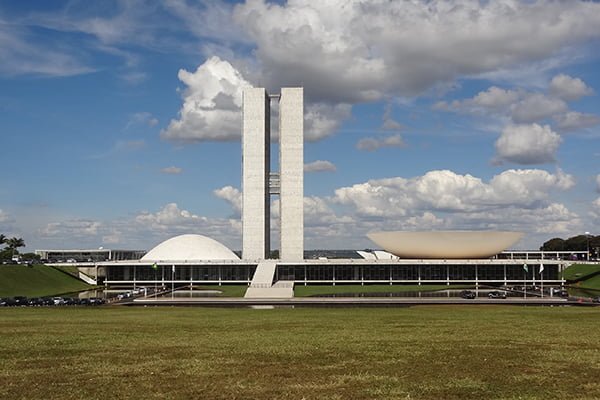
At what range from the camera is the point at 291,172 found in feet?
351

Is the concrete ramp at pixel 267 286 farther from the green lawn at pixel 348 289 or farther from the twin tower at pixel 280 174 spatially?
the twin tower at pixel 280 174

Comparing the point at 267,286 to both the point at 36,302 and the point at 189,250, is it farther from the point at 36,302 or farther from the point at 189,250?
the point at 189,250

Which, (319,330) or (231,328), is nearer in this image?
(319,330)

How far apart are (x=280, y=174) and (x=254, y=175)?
4386mm

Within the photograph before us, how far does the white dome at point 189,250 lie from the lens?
105 meters

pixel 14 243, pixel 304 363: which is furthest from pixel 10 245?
pixel 304 363

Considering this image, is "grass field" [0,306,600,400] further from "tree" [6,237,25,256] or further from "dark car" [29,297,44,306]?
"tree" [6,237,25,256]

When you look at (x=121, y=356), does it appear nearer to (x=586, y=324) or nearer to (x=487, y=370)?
(x=487, y=370)

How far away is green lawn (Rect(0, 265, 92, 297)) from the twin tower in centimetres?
2809

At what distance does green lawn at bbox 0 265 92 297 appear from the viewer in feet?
244

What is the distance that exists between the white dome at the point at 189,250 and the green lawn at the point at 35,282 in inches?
581

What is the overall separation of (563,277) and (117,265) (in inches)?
2786

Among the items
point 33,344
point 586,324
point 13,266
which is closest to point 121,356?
point 33,344

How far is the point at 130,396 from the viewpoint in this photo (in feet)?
45.5
